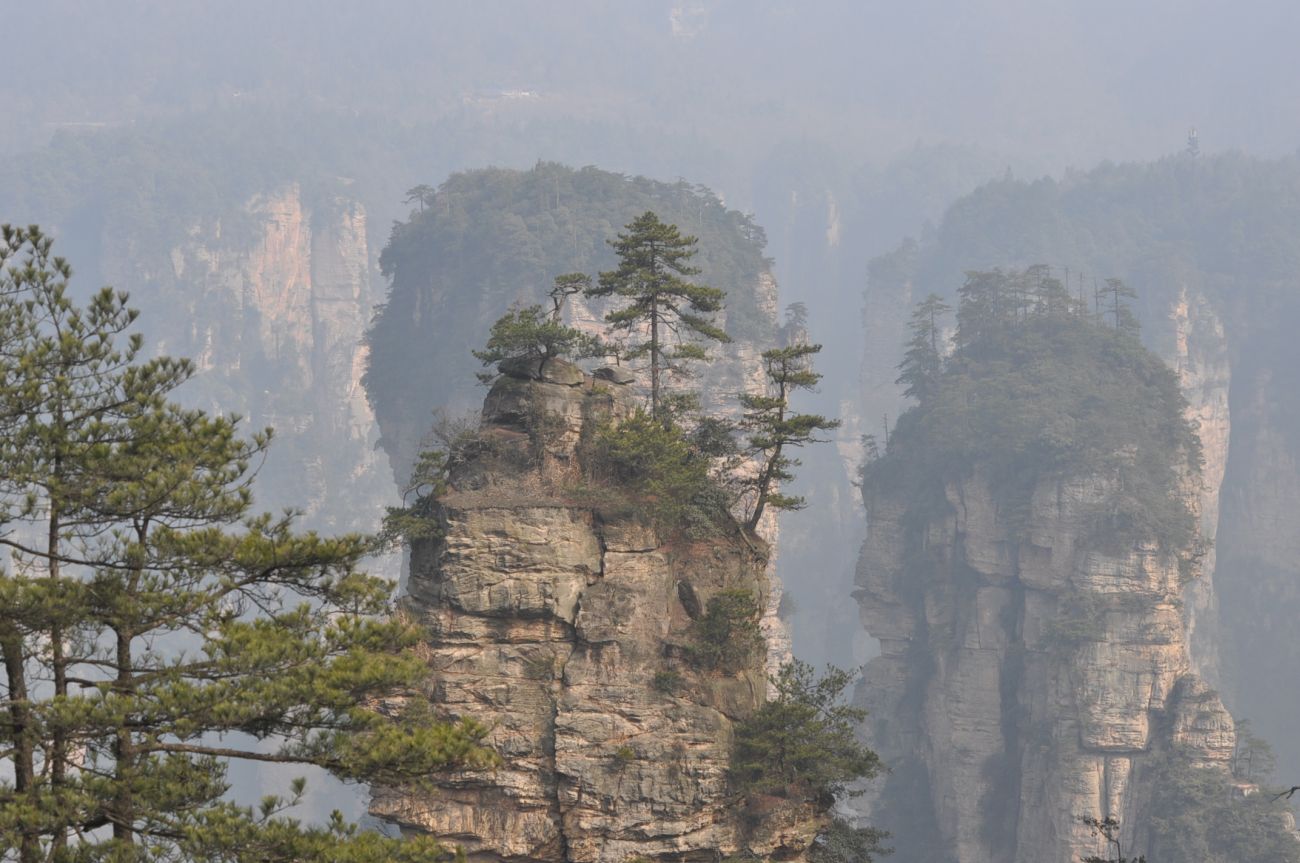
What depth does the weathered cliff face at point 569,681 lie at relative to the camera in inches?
1177

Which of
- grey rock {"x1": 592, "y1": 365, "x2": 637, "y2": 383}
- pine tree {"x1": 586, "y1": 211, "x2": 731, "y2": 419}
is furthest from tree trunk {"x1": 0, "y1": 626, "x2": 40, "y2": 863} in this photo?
pine tree {"x1": 586, "y1": 211, "x2": 731, "y2": 419}

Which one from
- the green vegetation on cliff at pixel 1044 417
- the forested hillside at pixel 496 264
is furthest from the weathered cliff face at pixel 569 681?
the forested hillside at pixel 496 264

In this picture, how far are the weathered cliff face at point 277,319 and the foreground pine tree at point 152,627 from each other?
12902 cm

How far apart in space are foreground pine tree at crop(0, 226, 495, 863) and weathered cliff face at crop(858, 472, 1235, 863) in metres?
51.0

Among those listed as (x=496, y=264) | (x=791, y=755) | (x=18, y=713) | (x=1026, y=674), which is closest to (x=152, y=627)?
(x=18, y=713)

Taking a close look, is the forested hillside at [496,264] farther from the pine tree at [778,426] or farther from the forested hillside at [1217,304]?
the pine tree at [778,426]

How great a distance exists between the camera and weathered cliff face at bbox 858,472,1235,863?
62312mm

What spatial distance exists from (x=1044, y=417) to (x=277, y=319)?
104 metres

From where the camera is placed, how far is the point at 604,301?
82812mm

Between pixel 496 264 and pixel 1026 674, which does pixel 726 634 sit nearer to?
pixel 1026 674

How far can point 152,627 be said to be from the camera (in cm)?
1595

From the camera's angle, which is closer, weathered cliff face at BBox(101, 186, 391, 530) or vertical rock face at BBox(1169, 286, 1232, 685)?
vertical rock face at BBox(1169, 286, 1232, 685)

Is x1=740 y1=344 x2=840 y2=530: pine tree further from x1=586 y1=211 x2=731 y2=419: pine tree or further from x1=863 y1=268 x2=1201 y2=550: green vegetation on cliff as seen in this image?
x1=863 y1=268 x2=1201 y2=550: green vegetation on cliff

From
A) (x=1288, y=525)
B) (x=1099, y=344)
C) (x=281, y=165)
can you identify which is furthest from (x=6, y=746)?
(x=281, y=165)
